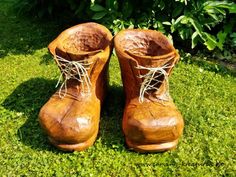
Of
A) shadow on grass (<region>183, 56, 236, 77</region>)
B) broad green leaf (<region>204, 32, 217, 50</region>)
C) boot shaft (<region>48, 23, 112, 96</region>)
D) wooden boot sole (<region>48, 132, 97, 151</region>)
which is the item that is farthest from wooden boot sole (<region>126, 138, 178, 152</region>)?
broad green leaf (<region>204, 32, 217, 50</region>)

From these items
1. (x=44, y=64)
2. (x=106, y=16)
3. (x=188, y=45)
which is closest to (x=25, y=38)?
(x=44, y=64)

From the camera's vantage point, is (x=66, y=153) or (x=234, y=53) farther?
(x=234, y=53)

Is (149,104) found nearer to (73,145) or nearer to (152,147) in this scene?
(152,147)

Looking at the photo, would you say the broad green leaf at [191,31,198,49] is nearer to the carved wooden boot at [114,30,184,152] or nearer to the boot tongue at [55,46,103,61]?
the carved wooden boot at [114,30,184,152]

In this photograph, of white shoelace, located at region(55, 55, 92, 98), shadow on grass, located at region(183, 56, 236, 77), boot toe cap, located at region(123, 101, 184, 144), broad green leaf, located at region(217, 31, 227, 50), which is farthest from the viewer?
broad green leaf, located at region(217, 31, 227, 50)

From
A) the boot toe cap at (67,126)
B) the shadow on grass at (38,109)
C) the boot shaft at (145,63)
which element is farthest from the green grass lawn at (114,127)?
the boot shaft at (145,63)

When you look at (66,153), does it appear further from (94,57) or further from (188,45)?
(188,45)

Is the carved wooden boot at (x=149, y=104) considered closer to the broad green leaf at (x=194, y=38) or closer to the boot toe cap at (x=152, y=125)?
the boot toe cap at (x=152, y=125)

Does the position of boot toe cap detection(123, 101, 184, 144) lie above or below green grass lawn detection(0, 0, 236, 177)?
above

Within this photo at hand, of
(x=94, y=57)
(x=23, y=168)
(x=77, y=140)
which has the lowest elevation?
(x=23, y=168)
